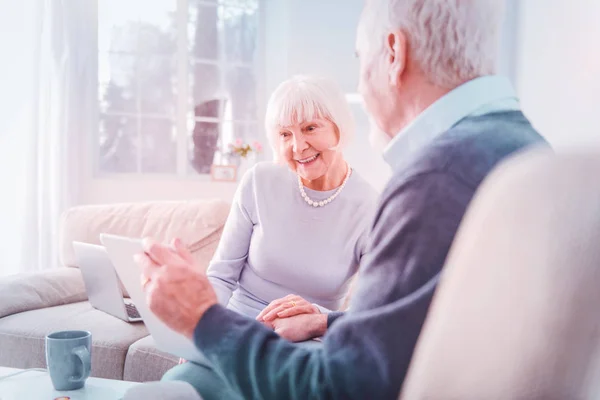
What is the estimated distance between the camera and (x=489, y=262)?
1.59ft

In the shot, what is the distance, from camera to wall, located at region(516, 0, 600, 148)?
2.62 meters

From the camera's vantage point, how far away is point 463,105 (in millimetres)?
744

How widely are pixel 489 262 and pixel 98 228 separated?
2.32 metres

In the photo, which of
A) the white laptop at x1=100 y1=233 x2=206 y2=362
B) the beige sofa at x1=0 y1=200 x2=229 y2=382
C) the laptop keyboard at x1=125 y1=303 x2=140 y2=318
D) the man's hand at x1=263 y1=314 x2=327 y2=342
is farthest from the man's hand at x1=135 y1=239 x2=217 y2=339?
the laptop keyboard at x1=125 y1=303 x2=140 y2=318

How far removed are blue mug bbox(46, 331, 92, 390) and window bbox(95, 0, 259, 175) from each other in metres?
2.94

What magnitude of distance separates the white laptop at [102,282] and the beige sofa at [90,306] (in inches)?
1.7

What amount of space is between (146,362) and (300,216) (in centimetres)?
67

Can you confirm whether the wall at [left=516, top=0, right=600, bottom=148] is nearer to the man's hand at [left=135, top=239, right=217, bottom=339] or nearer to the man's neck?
the man's neck

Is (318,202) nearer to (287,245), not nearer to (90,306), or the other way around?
(287,245)

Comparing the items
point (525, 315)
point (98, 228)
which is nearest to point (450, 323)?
point (525, 315)

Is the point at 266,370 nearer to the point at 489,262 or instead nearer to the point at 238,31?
the point at 489,262

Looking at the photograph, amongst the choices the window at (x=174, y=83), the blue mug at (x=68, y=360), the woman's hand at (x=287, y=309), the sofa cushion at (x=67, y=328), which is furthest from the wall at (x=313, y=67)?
the blue mug at (x=68, y=360)

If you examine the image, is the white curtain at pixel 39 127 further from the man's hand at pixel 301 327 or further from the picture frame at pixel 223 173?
the man's hand at pixel 301 327

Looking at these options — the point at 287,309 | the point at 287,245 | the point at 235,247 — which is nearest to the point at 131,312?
the point at 235,247
